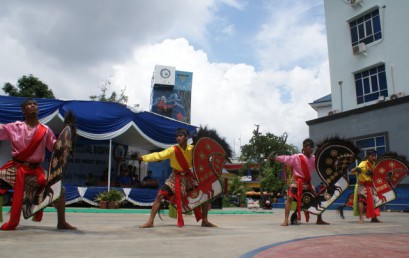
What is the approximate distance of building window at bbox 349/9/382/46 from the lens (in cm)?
1747

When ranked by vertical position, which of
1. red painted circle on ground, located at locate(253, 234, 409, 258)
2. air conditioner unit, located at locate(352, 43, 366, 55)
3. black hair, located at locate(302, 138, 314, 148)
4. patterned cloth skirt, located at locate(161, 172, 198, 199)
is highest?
air conditioner unit, located at locate(352, 43, 366, 55)

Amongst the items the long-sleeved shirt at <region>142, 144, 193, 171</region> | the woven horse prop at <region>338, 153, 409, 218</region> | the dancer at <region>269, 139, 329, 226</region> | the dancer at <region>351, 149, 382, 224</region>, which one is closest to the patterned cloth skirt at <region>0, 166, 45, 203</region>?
the long-sleeved shirt at <region>142, 144, 193, 171</region>

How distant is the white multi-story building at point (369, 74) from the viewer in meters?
15.7

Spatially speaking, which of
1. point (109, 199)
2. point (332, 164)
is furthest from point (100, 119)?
point (332, 164)

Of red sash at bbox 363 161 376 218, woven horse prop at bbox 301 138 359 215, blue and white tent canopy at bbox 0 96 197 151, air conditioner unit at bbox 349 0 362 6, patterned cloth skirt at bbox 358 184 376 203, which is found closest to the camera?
woven horse prop at bbox 301 138 359 215

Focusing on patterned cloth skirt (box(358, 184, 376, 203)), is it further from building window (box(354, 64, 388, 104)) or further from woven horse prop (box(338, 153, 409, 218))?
building window (box(354, 64, 388, 104))

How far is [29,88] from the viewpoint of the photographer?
25.4 metres

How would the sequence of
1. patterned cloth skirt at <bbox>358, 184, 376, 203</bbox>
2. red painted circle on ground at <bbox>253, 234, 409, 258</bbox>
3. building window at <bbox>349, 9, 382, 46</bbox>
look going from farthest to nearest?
1. building window at <bbox>349, 9, 382, 46</bbox>
2. patterned cloth skirt at <bbox>358, 184, 376, 203</bbox>
3. red painted circle on ground at <bbox>253, 234, 409, 258</bbox>

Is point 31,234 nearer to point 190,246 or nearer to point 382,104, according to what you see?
point 190,246

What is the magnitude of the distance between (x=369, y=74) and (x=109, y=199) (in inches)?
526

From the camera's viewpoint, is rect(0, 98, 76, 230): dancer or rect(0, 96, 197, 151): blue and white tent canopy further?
rect(0, 96, 197, 151): blue and white tent canopy

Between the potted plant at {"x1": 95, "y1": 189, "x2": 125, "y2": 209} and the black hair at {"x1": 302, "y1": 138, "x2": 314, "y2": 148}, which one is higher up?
the black hair at {"x1": 302, "y1": 138, "x2": 314, "y2": 148}

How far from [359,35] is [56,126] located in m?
14.9

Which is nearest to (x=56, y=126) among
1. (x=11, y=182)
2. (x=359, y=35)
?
(x=11, y=182)
